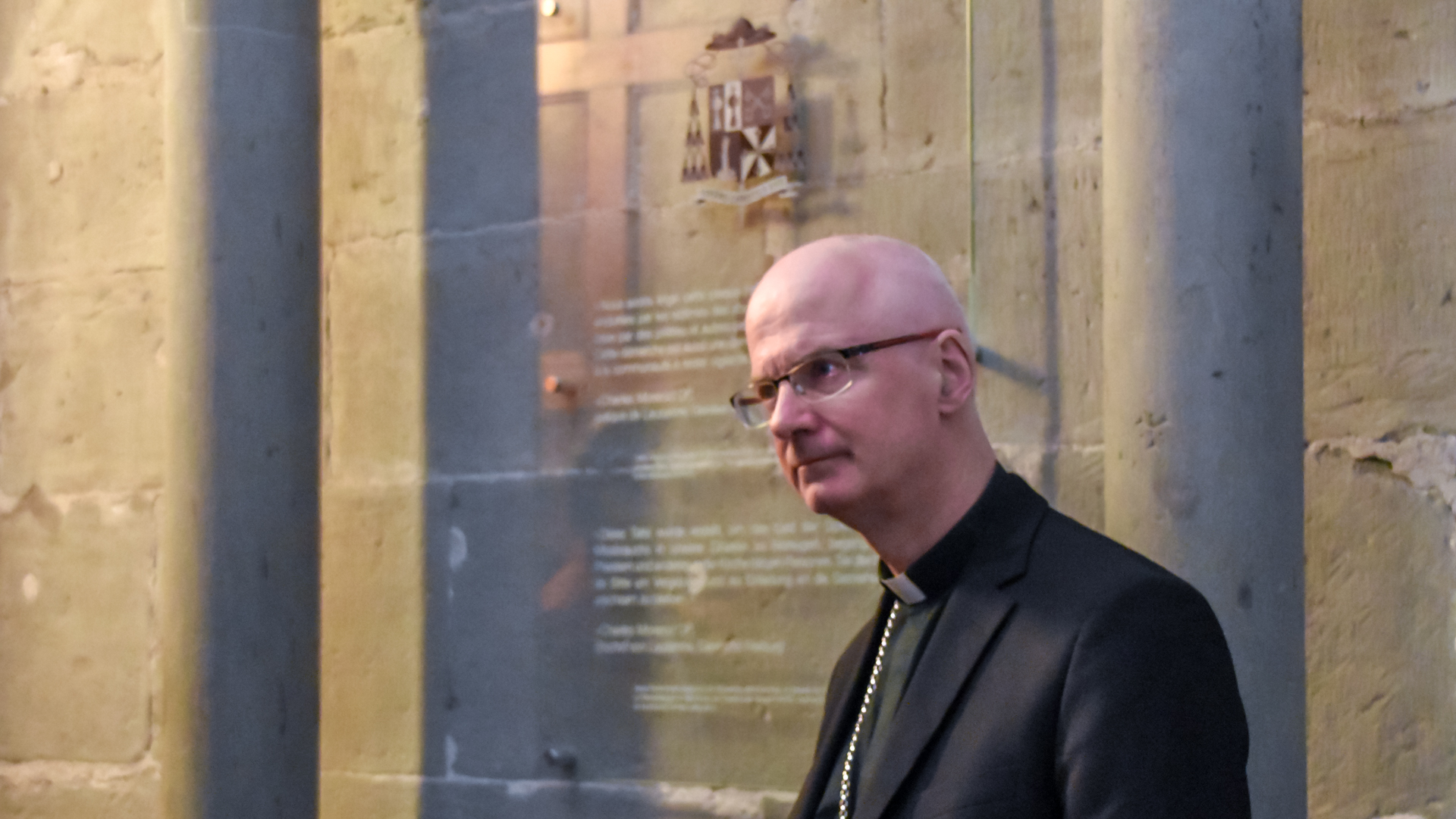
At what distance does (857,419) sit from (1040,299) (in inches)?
65.5

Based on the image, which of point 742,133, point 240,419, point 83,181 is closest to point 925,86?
point 742,133

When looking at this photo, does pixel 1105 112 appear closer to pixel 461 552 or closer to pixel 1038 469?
pixel 1038 469

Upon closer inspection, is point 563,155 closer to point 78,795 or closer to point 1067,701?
point 78,795

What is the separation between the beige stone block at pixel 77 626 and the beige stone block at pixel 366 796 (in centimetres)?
55

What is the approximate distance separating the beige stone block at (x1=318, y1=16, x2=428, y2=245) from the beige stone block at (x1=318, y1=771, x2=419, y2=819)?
1.37 meters

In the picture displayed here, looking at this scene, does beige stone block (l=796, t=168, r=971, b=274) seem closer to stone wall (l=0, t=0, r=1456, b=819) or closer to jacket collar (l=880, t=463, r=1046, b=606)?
stone wall (l=0, t=0, r=1456, b=819)

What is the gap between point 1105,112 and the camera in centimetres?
301

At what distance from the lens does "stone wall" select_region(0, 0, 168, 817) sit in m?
4.40

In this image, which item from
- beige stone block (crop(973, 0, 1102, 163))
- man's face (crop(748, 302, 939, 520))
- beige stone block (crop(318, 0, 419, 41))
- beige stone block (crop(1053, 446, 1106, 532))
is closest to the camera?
man's face (crop(748, 302, 939, 520))

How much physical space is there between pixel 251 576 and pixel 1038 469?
1.82m

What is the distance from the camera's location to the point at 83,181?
4.60 metres

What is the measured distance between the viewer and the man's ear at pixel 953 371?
1894 mm

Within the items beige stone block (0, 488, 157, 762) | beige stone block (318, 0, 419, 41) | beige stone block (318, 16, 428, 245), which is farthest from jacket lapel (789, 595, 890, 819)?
beige stone block (0, 488, 157, 762)

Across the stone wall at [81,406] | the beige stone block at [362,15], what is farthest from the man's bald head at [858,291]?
the stone wall at [81,406]
